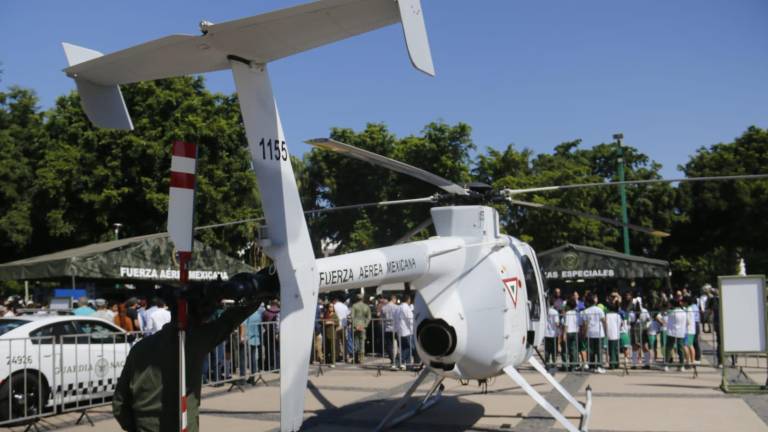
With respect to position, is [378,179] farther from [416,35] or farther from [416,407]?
[416,35]

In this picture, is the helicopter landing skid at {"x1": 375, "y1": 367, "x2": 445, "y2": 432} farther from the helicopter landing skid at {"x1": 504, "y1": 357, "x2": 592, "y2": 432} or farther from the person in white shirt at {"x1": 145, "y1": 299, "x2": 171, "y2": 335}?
the person in white shirt at {"x1": 145, "y1": 299, "x2": 171, "y2": 335}

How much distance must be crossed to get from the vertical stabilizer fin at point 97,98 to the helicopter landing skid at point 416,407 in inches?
206

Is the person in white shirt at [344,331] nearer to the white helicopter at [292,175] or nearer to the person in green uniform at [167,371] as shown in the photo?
the white helicopter at [292,175]

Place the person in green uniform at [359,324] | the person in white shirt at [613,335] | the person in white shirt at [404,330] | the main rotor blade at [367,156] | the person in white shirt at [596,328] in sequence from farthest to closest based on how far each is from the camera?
1. the person in green uniform at [359,324]
2. the person in white shirt at [404,330]
3. the person in white shirt at [596,328]
4. the person in white shirt at [613,335]
5. the main rotor blade at [367,156]

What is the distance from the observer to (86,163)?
31219 millimetres

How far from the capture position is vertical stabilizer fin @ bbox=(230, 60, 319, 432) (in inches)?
211

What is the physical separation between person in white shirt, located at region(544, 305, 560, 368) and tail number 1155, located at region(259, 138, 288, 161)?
1226cm

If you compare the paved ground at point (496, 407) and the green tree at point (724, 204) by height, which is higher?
the green tree at point (724, 204)

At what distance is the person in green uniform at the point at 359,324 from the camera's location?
19.0 metres

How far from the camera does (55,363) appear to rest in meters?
10.8

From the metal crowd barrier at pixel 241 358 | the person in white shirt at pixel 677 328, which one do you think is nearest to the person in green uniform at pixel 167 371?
the metal crowd barrier at pixel 241 358

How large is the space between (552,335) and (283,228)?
12.7 meters

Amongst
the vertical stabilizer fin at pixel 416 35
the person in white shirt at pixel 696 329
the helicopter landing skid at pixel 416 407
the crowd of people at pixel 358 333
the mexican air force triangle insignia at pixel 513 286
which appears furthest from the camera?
the crowd of people at pixel 358 333

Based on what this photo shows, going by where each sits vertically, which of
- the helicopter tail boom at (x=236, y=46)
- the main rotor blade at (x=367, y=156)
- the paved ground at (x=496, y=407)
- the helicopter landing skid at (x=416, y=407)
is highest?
the helicopter tail boom at (x=236, y=46)
